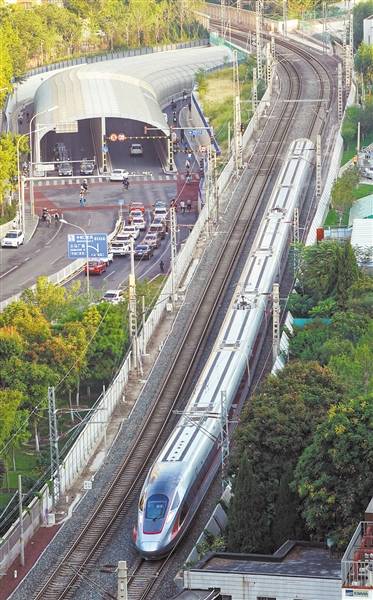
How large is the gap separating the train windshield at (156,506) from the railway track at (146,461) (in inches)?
73.5

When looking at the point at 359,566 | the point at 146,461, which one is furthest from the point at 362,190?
the point at 359,566

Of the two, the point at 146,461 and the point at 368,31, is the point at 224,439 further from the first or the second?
the point at 368,31

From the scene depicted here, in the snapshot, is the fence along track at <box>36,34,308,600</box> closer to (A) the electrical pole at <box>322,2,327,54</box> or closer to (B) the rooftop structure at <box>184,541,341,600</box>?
(B) the rooftop structure at <box>184,541,341,600</box>

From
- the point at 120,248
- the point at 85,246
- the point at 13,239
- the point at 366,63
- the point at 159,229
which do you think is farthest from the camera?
the point at 366,63

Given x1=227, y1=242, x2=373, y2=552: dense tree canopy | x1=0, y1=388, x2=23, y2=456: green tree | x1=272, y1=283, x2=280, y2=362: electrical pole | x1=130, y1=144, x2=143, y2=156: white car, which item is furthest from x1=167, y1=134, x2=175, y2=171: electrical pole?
x1=0, y1=388, x2=23, y2=456: green tree

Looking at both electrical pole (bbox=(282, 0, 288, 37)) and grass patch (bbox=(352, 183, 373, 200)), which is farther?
electrical pole (bbox=(282, 0, 288, 37))

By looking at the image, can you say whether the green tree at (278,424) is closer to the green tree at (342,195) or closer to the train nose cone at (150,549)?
the train nose cone at (150,549)

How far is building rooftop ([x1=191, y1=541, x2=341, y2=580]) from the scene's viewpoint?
6178cm

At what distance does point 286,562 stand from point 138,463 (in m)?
17.7

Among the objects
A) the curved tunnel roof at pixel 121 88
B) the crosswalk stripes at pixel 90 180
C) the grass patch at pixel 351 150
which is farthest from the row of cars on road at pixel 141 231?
the curved tunnel roof at pixel 121 88

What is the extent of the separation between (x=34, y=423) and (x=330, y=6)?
112m

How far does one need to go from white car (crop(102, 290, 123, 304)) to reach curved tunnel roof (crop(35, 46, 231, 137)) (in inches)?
1581

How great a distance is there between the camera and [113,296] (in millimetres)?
104375

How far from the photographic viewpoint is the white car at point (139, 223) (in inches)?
4882
